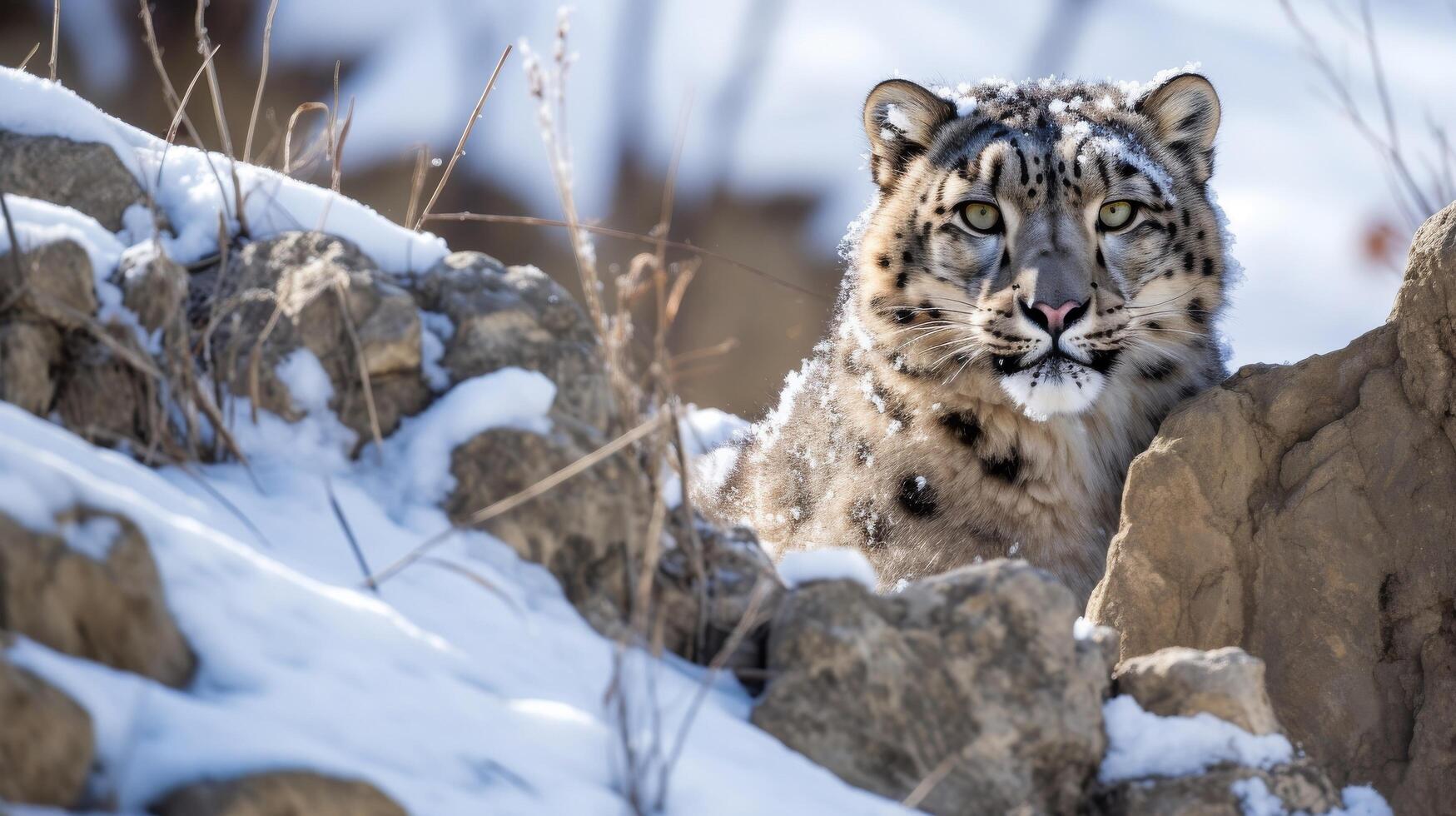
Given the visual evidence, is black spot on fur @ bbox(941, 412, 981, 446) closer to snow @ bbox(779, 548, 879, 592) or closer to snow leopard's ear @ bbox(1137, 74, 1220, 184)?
snow leopard's ear @ bbox(1137, 74, 1220, 184)

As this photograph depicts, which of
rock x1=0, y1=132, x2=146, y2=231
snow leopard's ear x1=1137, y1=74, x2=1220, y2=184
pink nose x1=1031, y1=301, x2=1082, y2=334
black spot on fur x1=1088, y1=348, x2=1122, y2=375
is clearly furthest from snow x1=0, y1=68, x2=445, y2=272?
snow leopard's ear x1=1137, y1=74, x2=1220, y2=184

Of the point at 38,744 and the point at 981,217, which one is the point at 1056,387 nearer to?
the point at 981,217

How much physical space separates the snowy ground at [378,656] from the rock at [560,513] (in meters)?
0.04

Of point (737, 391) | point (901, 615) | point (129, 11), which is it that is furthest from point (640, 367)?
point (129, 11)

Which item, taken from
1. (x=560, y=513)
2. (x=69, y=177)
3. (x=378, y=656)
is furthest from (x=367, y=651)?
(x=69, y=177)

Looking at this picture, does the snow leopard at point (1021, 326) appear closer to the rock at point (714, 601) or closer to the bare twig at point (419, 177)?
the rock at point (714, 601)

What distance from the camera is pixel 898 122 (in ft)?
16.5

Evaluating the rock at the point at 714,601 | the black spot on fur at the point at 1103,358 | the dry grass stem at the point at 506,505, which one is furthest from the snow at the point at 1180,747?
the black spot on fur at the point at 1103,358

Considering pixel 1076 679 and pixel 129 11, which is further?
pixel 129 11

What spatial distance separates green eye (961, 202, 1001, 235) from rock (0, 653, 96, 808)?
11.5ft

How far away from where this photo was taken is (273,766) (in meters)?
1.79

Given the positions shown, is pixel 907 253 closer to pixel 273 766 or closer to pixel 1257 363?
pixel 1257 363

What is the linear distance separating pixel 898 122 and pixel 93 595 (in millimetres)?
3731

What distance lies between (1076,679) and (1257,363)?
2.02 meters
